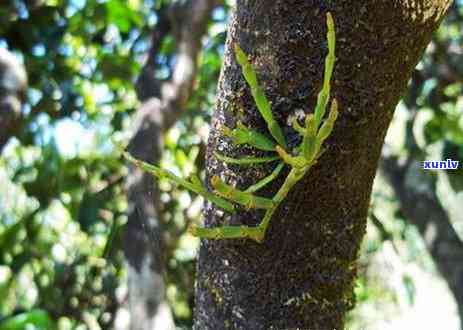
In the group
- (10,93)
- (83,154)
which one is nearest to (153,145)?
(10,93)

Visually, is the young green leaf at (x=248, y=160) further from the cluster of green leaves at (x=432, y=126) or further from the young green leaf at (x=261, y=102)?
the cluster of green leaves at (x=432, y=126)

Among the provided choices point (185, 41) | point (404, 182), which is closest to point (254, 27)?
point (185, 41)

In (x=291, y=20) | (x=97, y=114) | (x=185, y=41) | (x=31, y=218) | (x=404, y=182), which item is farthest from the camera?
(x=97, y=114)

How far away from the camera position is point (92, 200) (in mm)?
1228

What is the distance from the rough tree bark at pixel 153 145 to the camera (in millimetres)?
835

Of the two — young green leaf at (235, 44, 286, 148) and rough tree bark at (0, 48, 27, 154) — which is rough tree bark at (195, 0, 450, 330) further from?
rough tree bark at (0, 48, 27, 154)

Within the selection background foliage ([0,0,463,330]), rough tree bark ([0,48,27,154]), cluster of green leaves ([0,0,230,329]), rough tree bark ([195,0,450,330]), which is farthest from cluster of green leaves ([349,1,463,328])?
rough tree bark ([195,0,450,330])

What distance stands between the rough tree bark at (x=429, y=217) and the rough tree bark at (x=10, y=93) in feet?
2.66

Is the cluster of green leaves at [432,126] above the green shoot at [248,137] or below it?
above

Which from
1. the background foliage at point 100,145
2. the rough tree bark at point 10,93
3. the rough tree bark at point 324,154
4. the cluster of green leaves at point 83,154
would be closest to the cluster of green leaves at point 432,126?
the background foliage at point 100,145

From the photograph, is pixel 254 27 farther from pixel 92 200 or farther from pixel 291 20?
pixel 92 200

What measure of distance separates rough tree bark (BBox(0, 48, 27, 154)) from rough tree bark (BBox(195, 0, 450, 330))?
0.56 metres

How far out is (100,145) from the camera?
5.49 ft

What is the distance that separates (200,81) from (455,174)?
1.68 ft
